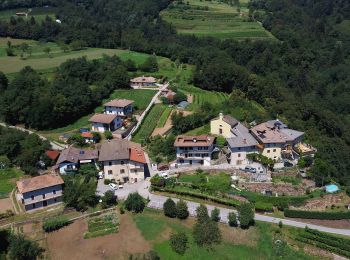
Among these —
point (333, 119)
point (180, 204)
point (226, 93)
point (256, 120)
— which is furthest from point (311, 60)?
point (180, 204)

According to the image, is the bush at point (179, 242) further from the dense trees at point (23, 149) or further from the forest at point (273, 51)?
A: the dense trees at point (23, 149)

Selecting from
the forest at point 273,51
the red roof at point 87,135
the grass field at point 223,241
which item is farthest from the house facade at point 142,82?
the grass field at point 223,241

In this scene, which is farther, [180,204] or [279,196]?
[279,196]

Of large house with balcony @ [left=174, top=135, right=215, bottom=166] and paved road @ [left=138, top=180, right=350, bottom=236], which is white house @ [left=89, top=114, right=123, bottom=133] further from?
paved road @ [left=138, top=180, right=350, bottom=236]

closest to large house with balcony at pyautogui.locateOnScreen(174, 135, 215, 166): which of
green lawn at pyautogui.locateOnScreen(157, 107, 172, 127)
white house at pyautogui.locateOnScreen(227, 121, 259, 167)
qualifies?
white house at pyautogui.locateOnScreen(227, 121, 259, 167)

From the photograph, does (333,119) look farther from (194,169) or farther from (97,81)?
(97,81)

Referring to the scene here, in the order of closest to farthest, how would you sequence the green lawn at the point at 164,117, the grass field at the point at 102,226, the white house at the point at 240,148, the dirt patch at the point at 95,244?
the dirt patch at the point at 95,244 < the grass field at the point at 102,226 < the white house at the point at 240,148 < the green lawn at the point at 164,117

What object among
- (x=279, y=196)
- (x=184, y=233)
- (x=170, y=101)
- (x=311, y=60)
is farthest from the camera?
(x=311, y=60)

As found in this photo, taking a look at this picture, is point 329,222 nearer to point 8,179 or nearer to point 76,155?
point 76,155
